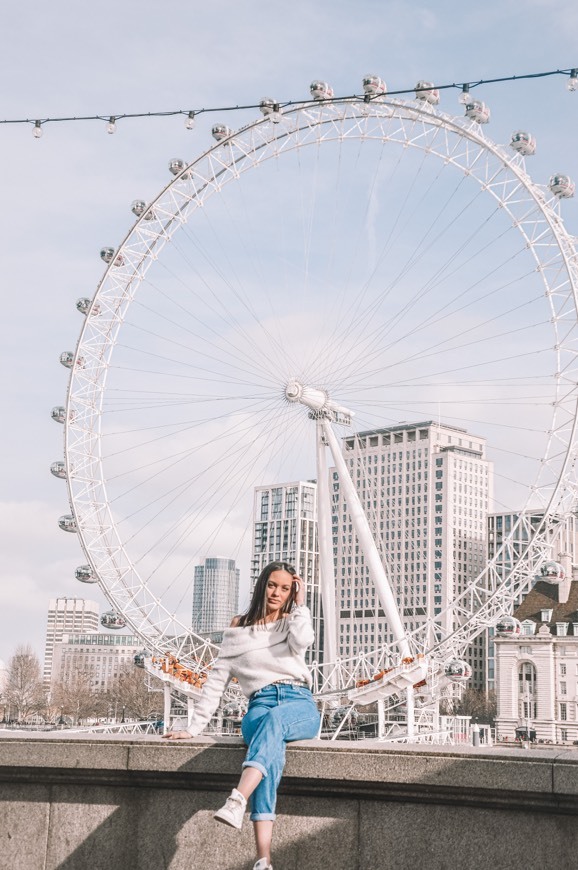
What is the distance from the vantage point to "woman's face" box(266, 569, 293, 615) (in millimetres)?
7445

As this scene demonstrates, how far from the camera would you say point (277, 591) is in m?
7.46

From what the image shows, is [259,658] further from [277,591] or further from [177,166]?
[177,166]

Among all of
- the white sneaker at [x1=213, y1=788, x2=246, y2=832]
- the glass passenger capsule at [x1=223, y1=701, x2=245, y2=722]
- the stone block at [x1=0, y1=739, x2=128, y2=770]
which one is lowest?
the glass passenger capsule at [x1=223, y1=701, x2=245, y2=722]

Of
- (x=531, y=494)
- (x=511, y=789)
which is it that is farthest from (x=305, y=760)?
(x=531, y=494)

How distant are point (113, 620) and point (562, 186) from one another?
783 inches

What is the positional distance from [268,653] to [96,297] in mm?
33883

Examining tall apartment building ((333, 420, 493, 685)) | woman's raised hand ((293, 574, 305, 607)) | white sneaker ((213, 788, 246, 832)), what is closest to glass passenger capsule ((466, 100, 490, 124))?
woman's raised hand ((293, 574, 305, 607))

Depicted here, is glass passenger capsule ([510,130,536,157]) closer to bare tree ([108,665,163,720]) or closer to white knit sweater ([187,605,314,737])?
white knit sweater ([187,605,314,737])

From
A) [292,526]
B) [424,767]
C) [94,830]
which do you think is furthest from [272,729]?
[292,526]

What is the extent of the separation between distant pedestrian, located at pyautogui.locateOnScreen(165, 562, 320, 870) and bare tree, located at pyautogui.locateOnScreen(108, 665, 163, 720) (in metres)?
105

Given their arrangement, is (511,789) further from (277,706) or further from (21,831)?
(21,831)

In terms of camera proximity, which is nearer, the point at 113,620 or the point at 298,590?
the point at 298,590

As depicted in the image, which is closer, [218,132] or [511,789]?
[511,789]

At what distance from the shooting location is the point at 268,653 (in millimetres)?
7219
